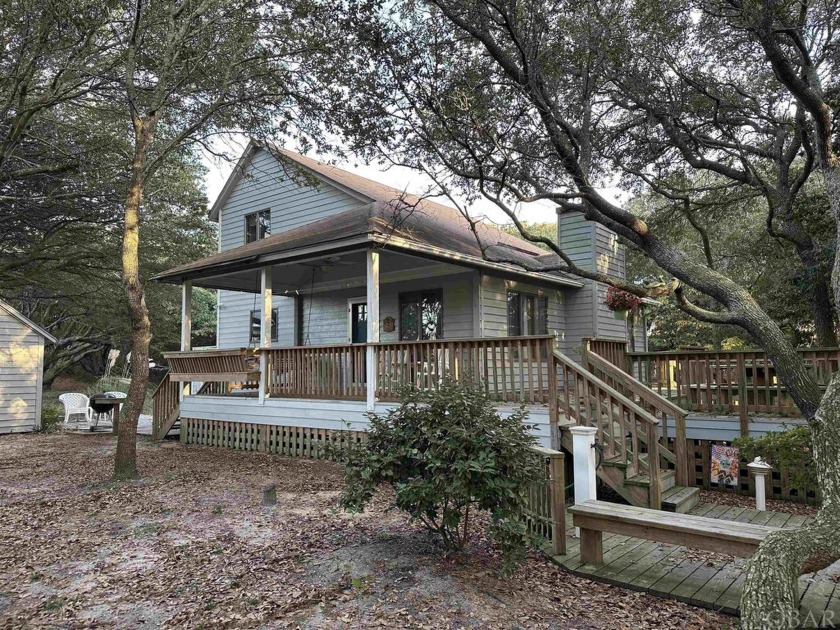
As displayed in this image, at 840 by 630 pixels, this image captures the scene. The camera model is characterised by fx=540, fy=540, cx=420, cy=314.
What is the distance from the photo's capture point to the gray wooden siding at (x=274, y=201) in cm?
1388

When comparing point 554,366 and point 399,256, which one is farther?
point 399,256

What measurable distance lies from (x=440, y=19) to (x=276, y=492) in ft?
24.8

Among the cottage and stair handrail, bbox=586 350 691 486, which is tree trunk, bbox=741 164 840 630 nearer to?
the cottage

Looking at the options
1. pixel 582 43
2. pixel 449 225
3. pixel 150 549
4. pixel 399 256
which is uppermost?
pixel 582 43

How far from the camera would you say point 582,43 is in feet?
28.5

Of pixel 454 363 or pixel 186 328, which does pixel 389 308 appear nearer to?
pixel 186 328

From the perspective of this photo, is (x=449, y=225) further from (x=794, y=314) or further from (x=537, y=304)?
(x=794, y=314)

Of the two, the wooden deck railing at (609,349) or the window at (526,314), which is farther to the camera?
the window at (526,314)

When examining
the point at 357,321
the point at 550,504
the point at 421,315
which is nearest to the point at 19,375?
the point at 357,321

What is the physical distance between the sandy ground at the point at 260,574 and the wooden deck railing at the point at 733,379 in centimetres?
520

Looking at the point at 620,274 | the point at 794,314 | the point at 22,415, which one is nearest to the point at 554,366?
the point at 620,274

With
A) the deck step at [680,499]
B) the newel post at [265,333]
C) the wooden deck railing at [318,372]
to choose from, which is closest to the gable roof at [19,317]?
the newel post at [265,333]

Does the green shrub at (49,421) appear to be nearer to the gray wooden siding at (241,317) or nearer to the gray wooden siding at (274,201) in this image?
the gray wooden siding at (241,317)

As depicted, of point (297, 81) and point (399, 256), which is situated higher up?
point (297, 81)
